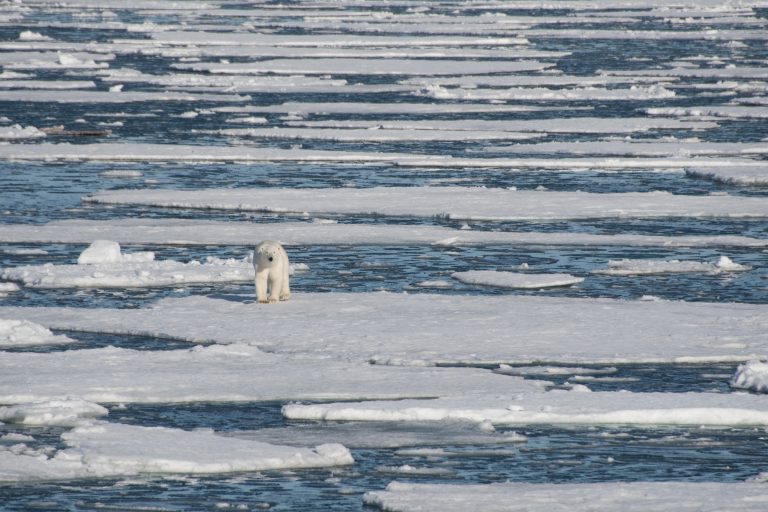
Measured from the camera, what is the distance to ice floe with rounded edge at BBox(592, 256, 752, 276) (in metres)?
10.5

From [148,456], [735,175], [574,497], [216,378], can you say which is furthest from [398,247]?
[574,497]

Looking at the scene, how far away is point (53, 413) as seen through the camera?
21.9ft

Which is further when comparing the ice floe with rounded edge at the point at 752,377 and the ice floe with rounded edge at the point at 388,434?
the ice floe with rounded edge at the point at 752,377

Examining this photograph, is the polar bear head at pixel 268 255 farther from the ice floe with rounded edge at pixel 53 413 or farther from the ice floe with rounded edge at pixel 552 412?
the ice floe with rounded edge at pixel 53 413

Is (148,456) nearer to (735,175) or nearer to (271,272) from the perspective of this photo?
(271,272)

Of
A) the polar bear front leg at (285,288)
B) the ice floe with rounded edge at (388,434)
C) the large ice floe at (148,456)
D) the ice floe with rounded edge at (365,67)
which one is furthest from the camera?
the ice floe with rounded edge at (365,67)

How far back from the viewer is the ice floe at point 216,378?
710 cm

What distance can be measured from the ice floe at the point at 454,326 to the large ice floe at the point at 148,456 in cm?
161

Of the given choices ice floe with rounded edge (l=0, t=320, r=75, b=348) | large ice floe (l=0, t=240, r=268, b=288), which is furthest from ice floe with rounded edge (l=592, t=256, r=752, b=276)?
ice floe with rounded edge (l=0, t=320, r=75, b=348)

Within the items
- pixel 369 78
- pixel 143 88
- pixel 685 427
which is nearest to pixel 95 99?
pixel 143 88

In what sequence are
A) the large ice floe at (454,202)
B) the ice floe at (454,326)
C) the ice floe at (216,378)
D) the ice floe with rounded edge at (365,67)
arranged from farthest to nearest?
the ice floe with rounded edge at (365,67), the large ice floe at (454,202), the ice floe at (454,326), the ice floe at (216,378)

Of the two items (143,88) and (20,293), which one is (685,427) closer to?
(20,293)

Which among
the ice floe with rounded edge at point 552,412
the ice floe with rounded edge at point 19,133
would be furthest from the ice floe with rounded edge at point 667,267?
the ice floe with rounded edge at point 19,133

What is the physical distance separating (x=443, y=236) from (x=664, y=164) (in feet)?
16.4
